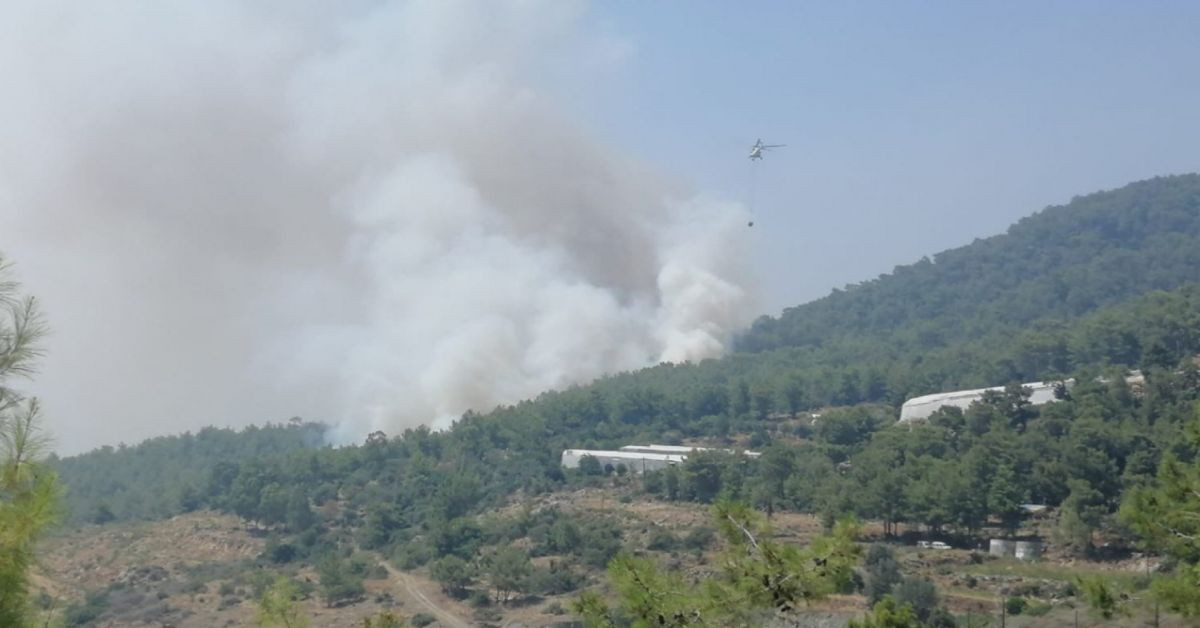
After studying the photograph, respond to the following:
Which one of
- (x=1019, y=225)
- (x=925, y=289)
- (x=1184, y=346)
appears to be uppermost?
(x=1019, y=225)

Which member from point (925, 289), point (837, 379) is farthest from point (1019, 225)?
point (837, 379)

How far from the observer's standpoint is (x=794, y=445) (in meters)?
43.4

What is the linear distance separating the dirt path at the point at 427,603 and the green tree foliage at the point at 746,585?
65.4 ft

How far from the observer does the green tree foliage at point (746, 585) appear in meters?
8.45

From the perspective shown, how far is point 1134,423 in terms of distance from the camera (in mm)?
35219

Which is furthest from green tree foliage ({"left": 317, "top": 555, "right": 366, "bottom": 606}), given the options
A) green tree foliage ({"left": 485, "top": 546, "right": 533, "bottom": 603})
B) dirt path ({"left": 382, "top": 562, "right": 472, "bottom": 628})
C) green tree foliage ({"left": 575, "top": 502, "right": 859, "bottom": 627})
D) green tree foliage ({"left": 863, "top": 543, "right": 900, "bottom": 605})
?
green tree foliage ({"left": 575, "top": 502, "right": 859, "bottom": 627})

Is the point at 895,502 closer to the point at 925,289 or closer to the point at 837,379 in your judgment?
the point at 837,379

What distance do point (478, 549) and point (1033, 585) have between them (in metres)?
14.7

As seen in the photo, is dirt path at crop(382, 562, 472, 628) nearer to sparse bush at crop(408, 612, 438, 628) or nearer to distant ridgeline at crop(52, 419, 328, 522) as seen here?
sparse bush at crop(408, 612, 438, 628)

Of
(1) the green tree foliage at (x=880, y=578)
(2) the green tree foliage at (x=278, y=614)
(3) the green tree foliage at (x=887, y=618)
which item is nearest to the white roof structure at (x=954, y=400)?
(1) the green tree foliage at (x=880, y=578)

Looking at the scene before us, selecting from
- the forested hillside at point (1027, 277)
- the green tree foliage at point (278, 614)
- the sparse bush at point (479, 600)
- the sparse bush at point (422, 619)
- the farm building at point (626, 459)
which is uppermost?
the forested hillside at point (1027, 277)

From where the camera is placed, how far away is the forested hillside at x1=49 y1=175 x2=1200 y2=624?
31.9m

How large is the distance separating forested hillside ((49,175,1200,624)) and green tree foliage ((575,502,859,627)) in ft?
27.0

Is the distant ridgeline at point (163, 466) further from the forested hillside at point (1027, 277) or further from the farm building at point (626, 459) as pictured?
the forested hillside at point (1027, 277)
